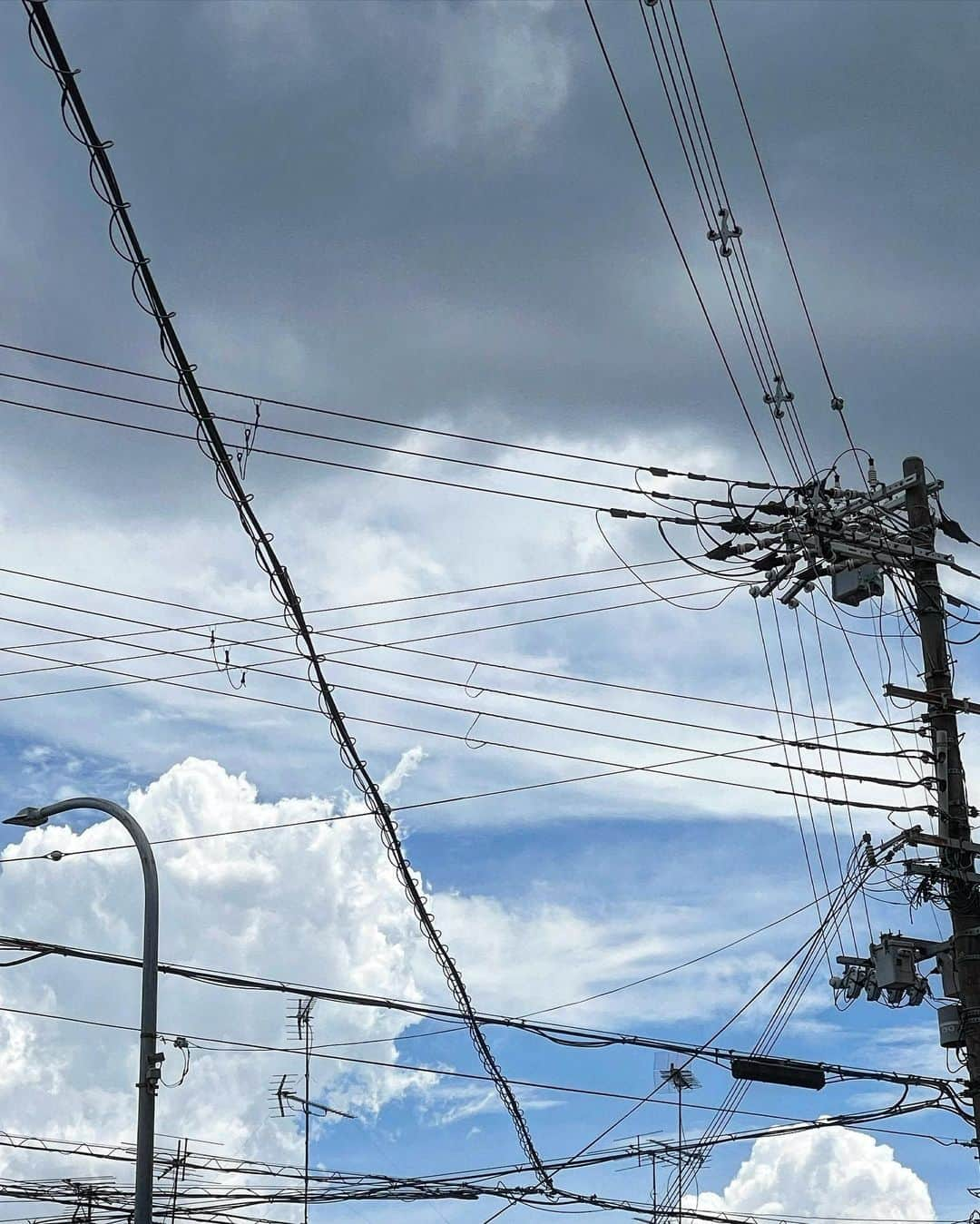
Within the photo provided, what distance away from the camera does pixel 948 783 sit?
828 inches

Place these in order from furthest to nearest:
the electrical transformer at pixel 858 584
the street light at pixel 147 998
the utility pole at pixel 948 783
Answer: the electrical transformer at pixel 858 584 < the utility pole at pixel 948 783 < the street light at pixel 147 998

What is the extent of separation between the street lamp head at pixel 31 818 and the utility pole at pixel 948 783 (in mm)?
11054

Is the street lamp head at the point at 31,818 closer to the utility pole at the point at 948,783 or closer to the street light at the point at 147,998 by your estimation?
the street light at the point at 147,998

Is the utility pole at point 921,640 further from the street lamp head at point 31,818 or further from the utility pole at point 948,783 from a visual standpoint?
the street lamp head at point 31,818

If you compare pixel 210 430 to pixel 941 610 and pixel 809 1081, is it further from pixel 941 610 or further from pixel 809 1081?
pixel 809 1081

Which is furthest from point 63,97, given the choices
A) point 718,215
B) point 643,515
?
point 643,515

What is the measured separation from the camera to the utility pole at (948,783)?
19.5 metres

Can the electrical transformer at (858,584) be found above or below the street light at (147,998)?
above

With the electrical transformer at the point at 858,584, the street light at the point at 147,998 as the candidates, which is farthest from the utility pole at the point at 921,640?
the street light at the point at 147,998

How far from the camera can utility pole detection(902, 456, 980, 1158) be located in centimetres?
1955

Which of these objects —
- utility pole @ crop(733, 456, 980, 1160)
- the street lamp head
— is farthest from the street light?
utility pole @ crop(733, 456, 980, 1160)

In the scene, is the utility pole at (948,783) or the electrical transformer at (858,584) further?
the electrical transformer at (858,584)

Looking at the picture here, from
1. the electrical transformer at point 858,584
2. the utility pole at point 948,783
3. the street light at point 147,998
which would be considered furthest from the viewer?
the electrical transformer at point 858,584

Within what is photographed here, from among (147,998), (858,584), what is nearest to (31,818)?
(147,998)
